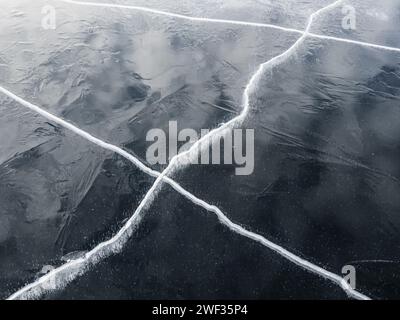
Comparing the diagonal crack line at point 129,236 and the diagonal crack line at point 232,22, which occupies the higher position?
the diagonal crack line at point 232,22

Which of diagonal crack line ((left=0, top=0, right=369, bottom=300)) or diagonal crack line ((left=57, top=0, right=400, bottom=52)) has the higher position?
diagonal crack line ((left=57, top=0, right=400, bottom=52))

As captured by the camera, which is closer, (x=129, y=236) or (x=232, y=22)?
(x=129, y=236)

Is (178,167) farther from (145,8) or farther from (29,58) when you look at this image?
(145,8)

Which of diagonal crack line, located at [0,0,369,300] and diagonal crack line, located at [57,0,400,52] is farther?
diagonal crack line, located at [57,0,400,52]

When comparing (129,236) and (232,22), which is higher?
(232,22)

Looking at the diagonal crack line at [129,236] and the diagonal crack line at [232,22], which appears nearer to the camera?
the diagonal crack line at [129,236]

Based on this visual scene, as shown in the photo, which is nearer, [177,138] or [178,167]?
[178,167]

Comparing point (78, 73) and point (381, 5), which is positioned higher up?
point (381, 5)
